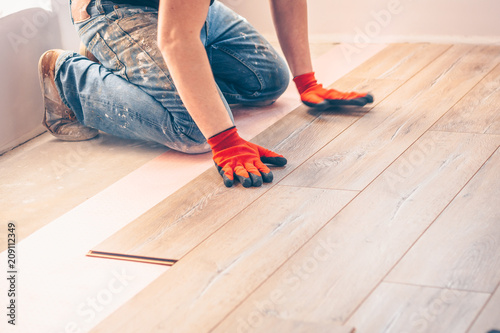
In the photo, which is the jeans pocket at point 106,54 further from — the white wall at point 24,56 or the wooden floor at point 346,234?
the wooden floor at point 346,234

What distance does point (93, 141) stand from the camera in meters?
2.12

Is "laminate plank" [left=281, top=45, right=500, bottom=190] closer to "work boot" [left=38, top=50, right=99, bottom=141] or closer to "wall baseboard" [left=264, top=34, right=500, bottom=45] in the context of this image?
"wall baseboard" [left=264, top=34, right=500, bottom=45]

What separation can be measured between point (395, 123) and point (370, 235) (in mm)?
706

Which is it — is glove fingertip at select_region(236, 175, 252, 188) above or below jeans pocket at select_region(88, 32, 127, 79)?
below

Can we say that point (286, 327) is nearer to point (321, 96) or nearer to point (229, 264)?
point (229, 264)

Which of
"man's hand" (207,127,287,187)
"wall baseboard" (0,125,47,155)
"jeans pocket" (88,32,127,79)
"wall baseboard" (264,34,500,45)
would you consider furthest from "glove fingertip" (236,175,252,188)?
"wall baseboard" (264,34,500,45)

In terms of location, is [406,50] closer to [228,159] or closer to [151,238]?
[228,159]

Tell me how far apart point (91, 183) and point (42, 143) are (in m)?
0.47

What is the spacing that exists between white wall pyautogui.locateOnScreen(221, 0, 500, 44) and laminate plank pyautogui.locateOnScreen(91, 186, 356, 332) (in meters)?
1.44

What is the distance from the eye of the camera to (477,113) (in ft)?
6.29

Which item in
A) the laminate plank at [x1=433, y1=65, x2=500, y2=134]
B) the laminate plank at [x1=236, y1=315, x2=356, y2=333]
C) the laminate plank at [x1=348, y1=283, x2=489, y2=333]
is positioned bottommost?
the laminate plank at [x1=433, y1=65, x2=500, y2=134]

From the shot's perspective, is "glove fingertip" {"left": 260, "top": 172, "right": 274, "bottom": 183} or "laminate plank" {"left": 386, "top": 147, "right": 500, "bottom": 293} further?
"glove fingertip" {"left": 260, "top": 172, "right": 274, "bottom": 183}

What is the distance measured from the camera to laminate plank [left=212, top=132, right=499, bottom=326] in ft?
3.72

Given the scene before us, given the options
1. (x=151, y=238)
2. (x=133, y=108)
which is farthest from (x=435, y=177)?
(x=133, y=108)
